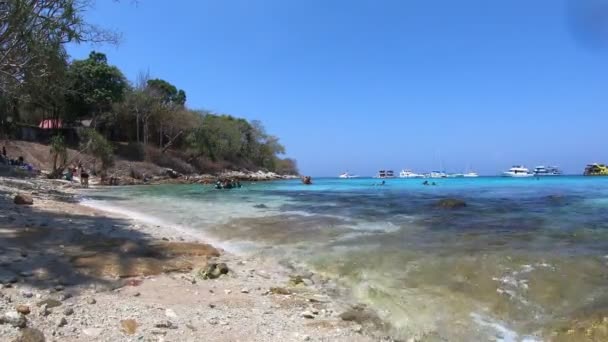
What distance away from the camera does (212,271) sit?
7.70 meters

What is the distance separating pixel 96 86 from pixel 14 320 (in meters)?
53.6

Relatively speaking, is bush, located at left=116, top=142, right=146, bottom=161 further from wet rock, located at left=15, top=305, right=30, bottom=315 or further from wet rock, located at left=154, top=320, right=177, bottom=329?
wet rock, located at left=154, top=320, right=177, bottom=329

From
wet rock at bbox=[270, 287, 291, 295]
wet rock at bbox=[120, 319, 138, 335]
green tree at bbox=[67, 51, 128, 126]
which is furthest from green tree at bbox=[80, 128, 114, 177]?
wet rock at bbox=[120, 319, 138, 335]

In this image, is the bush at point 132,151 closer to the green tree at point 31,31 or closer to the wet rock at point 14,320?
the green tree at point 31,31

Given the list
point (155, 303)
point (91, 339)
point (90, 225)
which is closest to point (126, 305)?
point (155, 303)

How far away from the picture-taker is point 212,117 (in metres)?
73.7

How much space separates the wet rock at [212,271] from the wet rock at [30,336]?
3.44 m

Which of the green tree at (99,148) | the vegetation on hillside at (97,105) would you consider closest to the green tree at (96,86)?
the vegetation on hillside at (97,105)

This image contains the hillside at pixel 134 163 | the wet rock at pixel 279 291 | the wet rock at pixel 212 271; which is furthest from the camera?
the hillside at pixel 134 163

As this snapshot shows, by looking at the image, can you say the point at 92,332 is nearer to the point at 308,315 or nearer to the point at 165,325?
the point at 165,325

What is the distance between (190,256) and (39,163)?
44646 millimetres

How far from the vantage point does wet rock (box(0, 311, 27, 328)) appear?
13.9ft

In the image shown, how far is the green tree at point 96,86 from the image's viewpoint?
5016cm

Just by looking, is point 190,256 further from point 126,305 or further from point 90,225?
point 90,225
